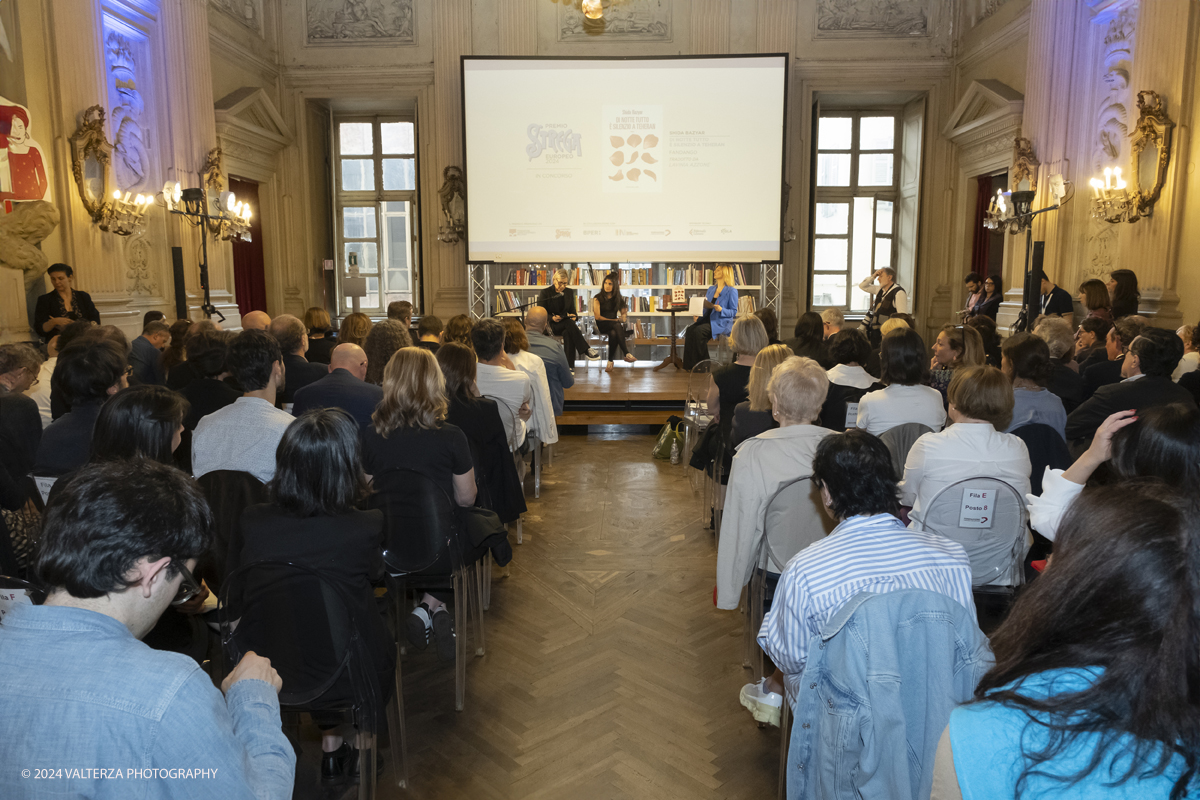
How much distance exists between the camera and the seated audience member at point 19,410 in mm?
3133

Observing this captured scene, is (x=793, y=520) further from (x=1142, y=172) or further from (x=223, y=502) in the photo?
(x=1142, y=172)

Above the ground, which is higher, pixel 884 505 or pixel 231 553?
pixel 884 505

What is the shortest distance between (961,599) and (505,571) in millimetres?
2795

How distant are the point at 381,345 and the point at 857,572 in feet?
10.4

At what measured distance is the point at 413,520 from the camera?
2.79m

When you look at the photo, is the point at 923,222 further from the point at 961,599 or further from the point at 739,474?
the point at 961,599

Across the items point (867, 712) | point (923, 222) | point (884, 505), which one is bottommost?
point (867, 712)

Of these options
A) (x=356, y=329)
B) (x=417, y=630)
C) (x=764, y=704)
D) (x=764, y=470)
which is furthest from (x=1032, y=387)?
(x=356, y=329)

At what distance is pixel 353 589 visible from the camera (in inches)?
83.8

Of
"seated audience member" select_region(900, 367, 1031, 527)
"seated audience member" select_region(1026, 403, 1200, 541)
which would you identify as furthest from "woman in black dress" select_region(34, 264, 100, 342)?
"seated audience member" select_region(1026, 403, 1200, 541)

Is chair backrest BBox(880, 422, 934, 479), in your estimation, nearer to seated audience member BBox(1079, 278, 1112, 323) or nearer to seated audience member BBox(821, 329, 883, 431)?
seated audience member BBox(821, 329, 883, 431)

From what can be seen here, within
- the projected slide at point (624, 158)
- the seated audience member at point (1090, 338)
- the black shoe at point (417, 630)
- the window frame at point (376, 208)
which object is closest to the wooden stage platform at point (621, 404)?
the seated audience member at point (1090, 338)

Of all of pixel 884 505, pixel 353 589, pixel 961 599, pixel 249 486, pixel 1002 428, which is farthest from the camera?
pixel 1002 428

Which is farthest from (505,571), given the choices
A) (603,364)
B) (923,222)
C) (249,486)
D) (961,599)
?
(923,222)
